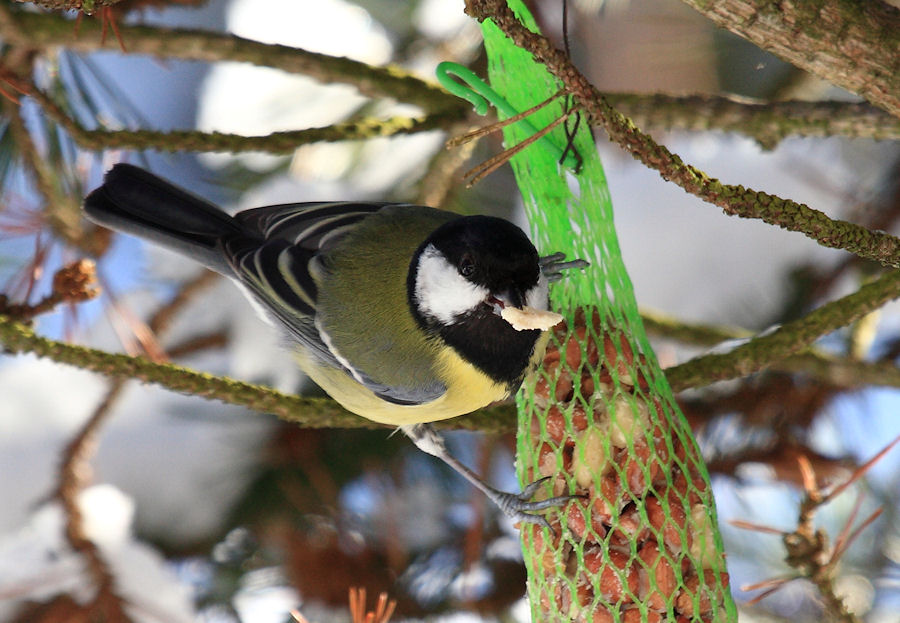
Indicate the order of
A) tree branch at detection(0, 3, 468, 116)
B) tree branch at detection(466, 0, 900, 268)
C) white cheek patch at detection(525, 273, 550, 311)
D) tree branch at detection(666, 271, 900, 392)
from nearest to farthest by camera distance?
tree branch at detection(466, 0, 900, 268)
tree branch at detection(666, 271, 900, 392)
white cheek patch at detection(525, 273, 550, 311)
tree branch at detection(0, 3, 468, 116)

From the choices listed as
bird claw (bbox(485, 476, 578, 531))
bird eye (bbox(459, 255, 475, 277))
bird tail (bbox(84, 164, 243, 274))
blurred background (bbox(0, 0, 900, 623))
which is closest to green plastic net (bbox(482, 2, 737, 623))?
bird claw (bbox(485, 476, 578, 531))

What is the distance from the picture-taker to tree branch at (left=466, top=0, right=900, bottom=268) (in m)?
0.58

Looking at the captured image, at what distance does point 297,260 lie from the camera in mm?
1150

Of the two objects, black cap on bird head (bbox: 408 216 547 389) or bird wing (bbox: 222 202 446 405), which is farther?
bird wing (bbox: 222 202 446 405)

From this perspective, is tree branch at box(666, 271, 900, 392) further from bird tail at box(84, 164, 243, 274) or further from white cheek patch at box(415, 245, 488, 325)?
bird tail at box(84, 164, 243, 274)

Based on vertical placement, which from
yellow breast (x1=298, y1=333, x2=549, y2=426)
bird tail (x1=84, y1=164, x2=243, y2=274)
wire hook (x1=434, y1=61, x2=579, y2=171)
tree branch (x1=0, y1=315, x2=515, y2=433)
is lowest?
tree branch (x1=0, y1=315, x2=515, y2=433)

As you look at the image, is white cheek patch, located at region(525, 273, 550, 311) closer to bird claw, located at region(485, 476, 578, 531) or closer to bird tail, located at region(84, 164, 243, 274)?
bird claw, located at region(485, 476, 578, 531)

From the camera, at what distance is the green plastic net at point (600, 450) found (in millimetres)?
854

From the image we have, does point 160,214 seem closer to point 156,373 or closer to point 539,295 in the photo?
point 156,373

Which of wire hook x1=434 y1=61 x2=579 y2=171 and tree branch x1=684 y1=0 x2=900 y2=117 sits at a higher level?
wire hook x1=434 y1=61 x2=579 y2=171

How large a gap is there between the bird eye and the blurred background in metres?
0.24

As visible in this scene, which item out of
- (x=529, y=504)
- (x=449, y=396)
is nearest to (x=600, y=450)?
(x=529, y=504)

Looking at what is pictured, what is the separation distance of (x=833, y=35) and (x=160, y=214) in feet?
2.90

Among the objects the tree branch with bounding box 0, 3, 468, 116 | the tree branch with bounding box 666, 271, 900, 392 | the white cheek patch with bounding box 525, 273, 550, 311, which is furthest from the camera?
the tree branch with bounding box 0, 3, 468, 116
